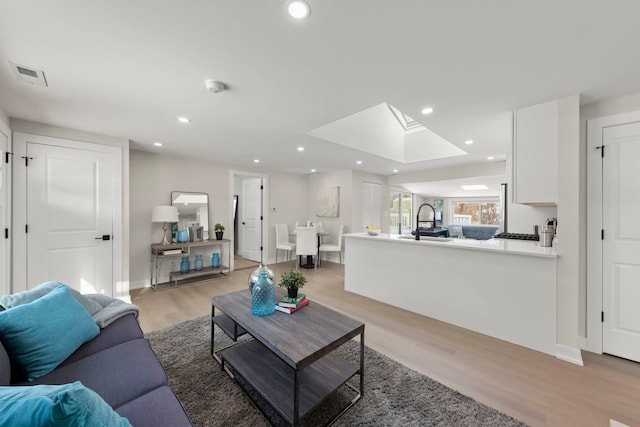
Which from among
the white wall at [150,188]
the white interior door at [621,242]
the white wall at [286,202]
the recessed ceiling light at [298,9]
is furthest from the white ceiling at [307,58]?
the white wall at [286,202]

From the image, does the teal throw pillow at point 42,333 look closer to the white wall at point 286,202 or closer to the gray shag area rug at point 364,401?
the gray shag area rug at point 364,401

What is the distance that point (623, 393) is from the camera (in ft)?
5.65

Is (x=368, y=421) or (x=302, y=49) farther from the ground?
(x=302, y=49)

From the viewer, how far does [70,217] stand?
2.99 meters

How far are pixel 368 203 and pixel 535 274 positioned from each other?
4.21 meters

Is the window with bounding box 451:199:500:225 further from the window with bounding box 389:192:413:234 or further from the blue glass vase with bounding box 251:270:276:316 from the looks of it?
the blue glass vase with bounding box 251:270:276:316

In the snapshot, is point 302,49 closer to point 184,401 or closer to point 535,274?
point 184,401

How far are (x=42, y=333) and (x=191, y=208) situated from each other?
11.4 feet

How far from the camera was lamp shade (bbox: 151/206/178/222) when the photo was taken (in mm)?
3918

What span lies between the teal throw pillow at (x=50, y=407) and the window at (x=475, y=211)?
10260 mm

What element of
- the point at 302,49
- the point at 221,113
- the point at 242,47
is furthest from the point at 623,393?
the point at 221,113

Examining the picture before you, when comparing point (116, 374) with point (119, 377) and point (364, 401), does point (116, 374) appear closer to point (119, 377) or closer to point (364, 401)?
point (119, 377)

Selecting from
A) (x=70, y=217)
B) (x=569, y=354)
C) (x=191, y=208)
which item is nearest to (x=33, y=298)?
(x=70, y=217)

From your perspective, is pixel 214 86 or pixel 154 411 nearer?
pixel 154 411
